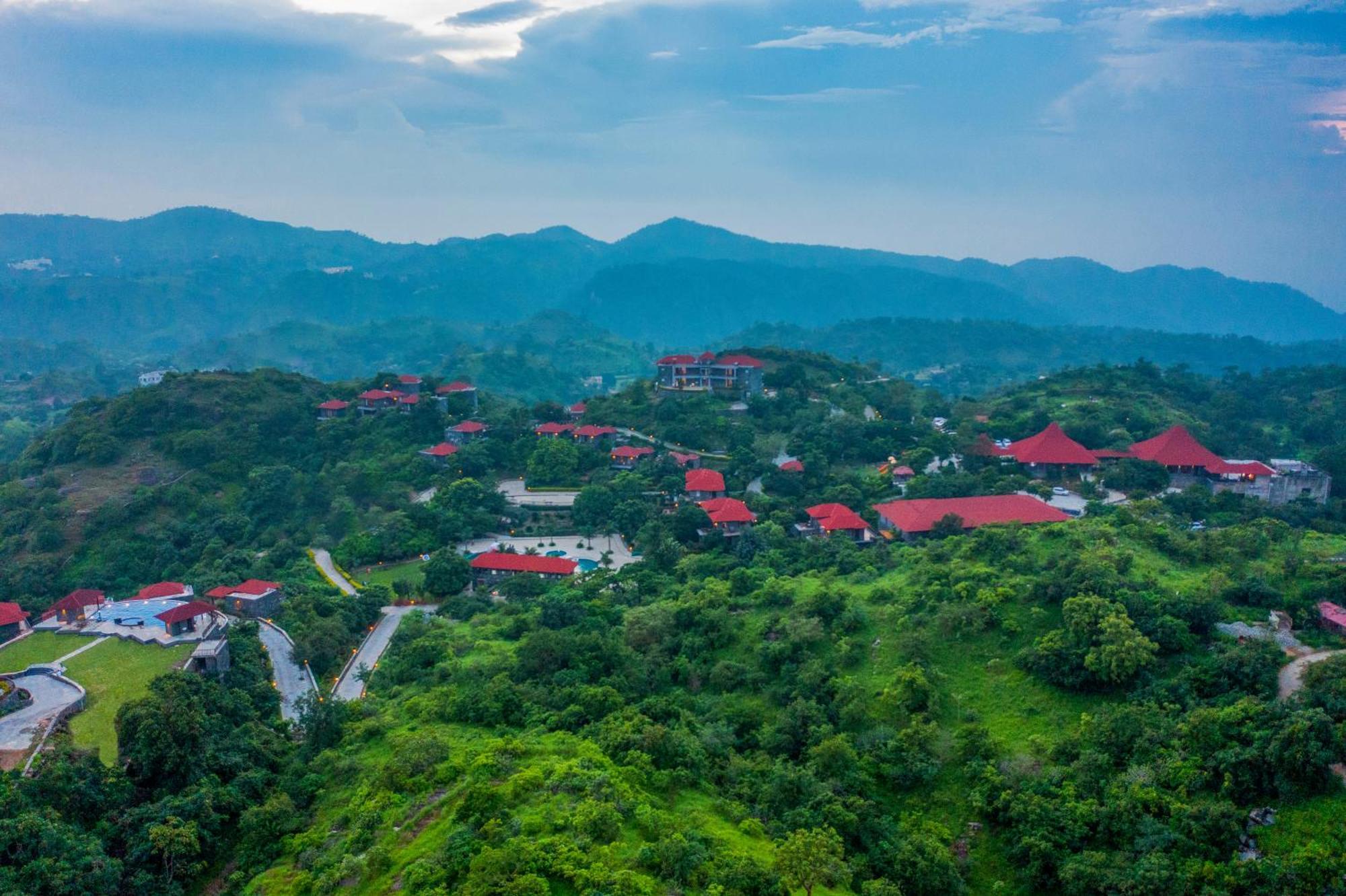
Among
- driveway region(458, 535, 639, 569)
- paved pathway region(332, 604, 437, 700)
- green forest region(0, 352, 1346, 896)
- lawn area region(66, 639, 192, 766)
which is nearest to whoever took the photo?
green forest region(0, 352, 1346, 896)

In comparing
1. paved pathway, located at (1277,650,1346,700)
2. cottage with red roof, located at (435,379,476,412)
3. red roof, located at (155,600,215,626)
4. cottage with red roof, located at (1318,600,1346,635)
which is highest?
cottage with red roof, located at (435,379,476,412)

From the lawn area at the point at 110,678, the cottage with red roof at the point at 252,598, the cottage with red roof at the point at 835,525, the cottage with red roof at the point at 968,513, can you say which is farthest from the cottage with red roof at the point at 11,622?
the cottage with red roof at the point at 968,513

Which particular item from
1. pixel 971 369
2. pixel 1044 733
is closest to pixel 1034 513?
pixel 1044 733

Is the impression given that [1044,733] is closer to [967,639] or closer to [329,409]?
[967,639]

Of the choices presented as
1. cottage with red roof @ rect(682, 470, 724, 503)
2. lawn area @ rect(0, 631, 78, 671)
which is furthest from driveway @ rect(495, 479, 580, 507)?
lawn area @ rect(0, 631, 78, 671)

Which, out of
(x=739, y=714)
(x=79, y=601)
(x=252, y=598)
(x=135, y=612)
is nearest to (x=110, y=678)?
(x=135, y=612)

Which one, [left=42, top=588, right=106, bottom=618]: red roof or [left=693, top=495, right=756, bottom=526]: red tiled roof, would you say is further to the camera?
[left=693, top=495, right=756, bottom=526]: red tiled roof

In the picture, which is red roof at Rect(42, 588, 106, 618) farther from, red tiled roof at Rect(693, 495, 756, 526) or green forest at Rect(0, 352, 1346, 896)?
red tiled roof at Rect(693, 495, 756, 526)
